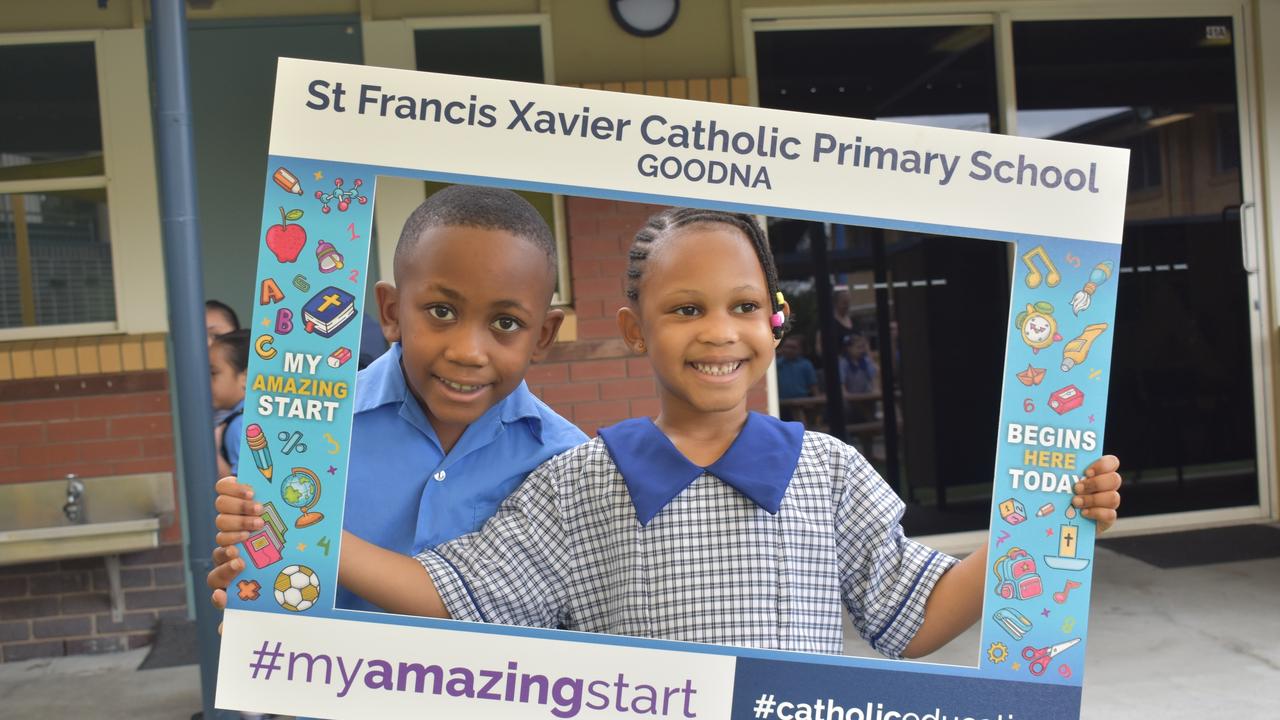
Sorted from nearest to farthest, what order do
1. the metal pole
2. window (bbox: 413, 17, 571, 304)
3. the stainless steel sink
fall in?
the metal pole, the stainless steel sink, window (bbox: 413, 17, 571, 304)

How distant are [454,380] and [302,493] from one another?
0.78 feet

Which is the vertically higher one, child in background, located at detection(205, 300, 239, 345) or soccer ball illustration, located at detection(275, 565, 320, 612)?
child in background, located at detection(205, 300, 239, 345)

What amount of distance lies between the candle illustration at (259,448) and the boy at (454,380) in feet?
0.52

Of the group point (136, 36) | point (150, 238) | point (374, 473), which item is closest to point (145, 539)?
point (150, 238)

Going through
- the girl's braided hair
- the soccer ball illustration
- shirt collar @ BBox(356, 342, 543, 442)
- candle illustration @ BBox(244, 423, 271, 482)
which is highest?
the girl's braided hair

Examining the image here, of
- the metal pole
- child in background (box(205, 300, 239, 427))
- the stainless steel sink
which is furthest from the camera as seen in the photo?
the stainless steel sink

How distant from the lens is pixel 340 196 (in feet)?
4.47

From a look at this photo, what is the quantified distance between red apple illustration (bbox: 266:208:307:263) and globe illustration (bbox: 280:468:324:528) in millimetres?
269

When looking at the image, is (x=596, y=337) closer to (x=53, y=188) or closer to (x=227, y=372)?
(x=227, y=372)

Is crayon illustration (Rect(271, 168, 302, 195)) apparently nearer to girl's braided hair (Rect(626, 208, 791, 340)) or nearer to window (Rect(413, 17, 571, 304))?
girl's braided hair (Rect(626, 208, 791, 340))

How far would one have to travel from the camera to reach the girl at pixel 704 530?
141 cm

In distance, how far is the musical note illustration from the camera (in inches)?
54.6

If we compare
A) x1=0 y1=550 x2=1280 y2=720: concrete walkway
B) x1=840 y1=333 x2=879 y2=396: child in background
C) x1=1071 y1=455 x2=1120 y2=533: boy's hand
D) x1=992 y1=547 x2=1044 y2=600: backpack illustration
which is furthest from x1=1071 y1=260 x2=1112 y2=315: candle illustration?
x1=840 y1=333 x2=879 y2=396: child in background

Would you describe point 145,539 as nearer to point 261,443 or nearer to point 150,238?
point 150,238
